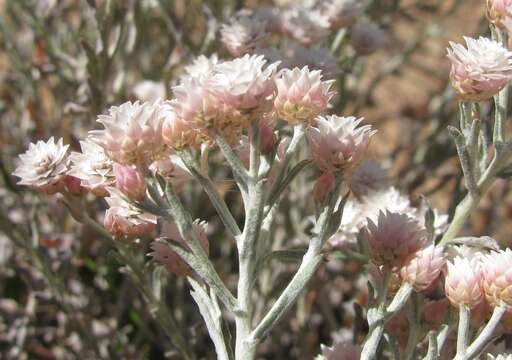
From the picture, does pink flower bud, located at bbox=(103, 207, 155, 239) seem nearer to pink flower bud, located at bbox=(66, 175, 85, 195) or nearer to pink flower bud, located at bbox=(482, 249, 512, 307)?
pink flower bud, located at bbox=(66, 175, 85, 195)

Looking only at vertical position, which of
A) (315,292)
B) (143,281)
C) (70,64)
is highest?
(70,64)

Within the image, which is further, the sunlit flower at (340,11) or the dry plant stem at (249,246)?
the sunlit flower at (340,11)

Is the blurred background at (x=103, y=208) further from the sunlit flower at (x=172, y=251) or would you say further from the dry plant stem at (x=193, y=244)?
the dry plant stem at (x=193, y=244)

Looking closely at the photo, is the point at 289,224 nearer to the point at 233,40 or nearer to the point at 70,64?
the point at 233,40

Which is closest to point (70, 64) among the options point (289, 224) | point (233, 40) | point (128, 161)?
point (233, 40)

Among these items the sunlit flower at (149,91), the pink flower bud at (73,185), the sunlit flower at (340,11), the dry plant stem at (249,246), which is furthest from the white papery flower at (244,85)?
the sunlit flower at (149,91)

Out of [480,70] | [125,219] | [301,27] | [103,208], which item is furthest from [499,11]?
[103,208]
